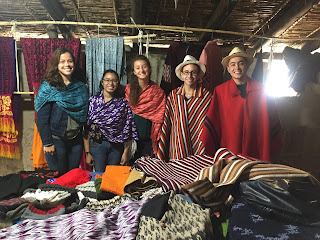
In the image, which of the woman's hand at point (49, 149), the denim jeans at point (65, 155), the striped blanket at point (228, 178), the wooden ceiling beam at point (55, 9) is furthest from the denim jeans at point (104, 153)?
the wooden ceiling beam at point (55, 9)

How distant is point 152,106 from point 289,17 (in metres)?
2.26

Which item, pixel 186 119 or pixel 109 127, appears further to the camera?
pixel 109 127

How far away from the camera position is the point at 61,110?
2.78 meters

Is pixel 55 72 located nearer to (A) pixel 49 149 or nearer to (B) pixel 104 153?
(A) pixel 49 149

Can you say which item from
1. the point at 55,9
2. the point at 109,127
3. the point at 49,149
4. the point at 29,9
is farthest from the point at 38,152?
the point at 29,9

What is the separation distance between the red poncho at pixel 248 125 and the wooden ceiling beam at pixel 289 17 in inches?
54.9

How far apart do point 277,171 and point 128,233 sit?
0.82 meters

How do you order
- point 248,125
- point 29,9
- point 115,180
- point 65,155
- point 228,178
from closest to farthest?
1. point 228,178
2. point 115,180
3. point 248,125
4. point 65,155
5. point 29,9

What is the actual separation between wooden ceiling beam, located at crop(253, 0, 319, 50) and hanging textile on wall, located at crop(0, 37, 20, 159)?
370cm

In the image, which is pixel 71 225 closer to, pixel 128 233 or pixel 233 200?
pixel 128 233

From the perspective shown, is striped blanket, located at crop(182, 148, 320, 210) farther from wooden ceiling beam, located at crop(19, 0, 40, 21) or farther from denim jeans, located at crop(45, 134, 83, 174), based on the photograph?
wooden ceiling beam, located at crop(19, 0, 40, 21)

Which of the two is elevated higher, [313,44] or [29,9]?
[29,9]

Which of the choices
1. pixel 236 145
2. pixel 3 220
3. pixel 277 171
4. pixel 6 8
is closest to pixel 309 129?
pixel 236 145

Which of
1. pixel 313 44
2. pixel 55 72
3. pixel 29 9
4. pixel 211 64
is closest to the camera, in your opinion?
pixel 55 72
